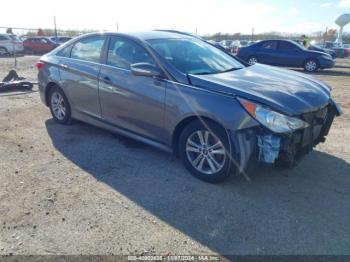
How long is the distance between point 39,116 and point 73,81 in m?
1.72

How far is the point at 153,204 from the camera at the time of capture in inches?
135

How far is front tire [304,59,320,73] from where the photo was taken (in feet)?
49.9


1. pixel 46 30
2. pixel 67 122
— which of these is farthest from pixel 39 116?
pixel 46 30

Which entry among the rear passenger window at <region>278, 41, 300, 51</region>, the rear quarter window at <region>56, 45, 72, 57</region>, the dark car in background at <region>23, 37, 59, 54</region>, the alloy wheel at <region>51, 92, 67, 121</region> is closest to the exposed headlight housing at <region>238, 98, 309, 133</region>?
the rear quarter window at <region>56, 45, 72, 57</region>

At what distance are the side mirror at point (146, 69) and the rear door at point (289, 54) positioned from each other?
43.0ft

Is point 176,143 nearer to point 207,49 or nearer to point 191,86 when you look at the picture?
point 191,86

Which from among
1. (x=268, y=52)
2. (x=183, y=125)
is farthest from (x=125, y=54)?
(x=268, y=52)

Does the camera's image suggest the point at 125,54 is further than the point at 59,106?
No

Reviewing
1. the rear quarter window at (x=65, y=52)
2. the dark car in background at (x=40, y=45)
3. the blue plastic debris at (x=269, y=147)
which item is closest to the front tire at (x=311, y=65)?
the rear quarter window at (x=65, y=52)

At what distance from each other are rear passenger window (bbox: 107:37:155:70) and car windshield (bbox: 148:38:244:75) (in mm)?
172

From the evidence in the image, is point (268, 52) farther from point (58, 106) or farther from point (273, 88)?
point (273, 88)

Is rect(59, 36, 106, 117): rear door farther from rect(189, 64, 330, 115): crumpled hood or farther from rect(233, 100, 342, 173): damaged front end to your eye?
rect(233, 100, 342, 173): damaged front end

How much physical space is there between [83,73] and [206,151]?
2.37 m

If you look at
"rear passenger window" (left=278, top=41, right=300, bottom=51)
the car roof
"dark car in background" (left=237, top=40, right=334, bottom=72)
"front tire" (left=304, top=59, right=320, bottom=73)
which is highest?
the car roof
